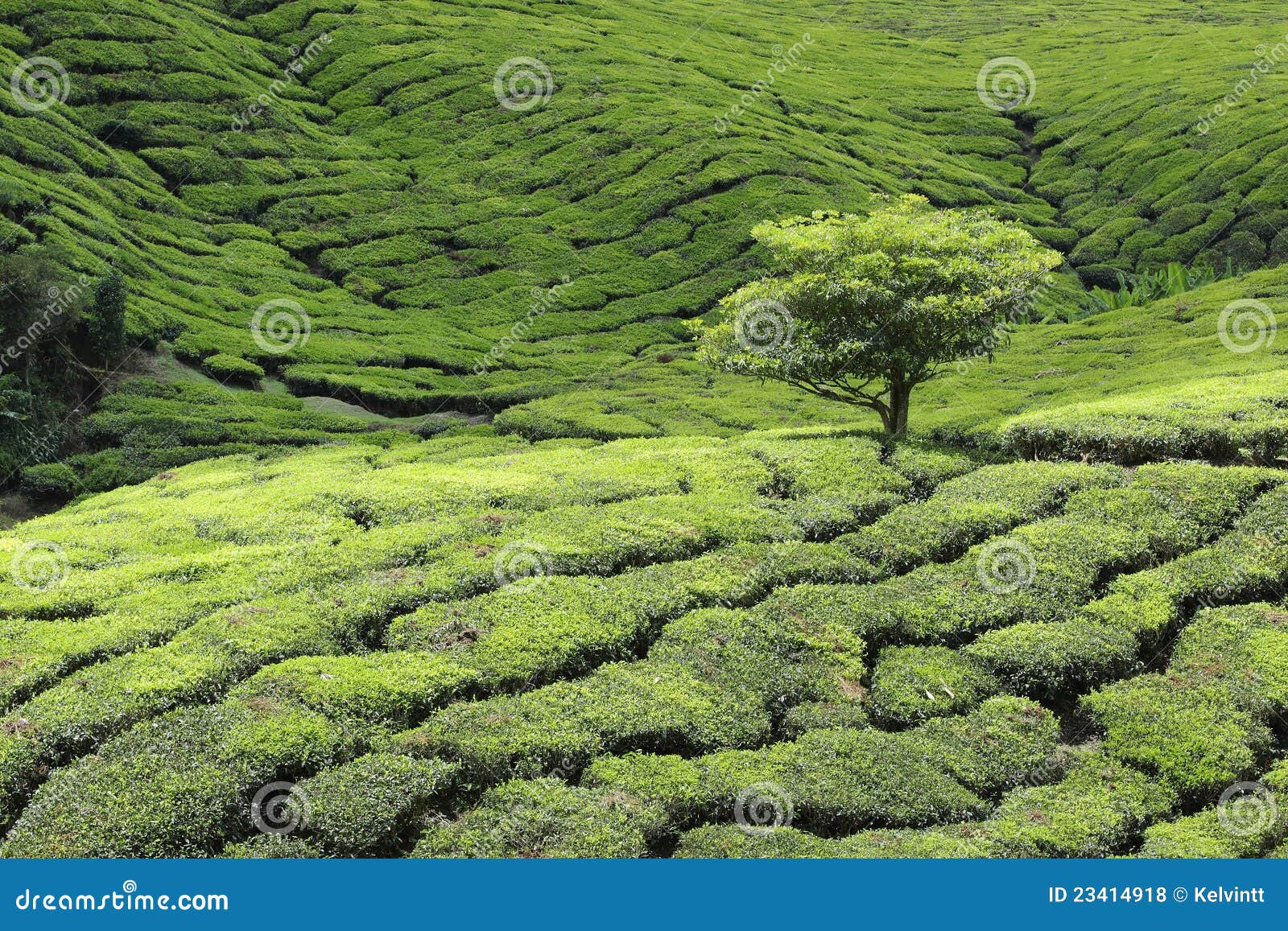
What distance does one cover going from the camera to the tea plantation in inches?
487

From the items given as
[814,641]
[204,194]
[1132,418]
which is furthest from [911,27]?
[814,641]

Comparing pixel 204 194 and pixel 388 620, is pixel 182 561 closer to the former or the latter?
pixel 388 620

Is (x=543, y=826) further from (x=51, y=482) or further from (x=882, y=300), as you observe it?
(x=51, y=482)

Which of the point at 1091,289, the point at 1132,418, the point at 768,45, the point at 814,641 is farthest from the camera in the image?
the point at 768,45

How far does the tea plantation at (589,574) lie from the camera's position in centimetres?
1236

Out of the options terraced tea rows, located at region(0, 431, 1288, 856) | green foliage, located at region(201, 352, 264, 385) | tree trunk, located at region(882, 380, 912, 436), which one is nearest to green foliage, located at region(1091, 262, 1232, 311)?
tree trunk, located at region(882, 380, 912, 436)

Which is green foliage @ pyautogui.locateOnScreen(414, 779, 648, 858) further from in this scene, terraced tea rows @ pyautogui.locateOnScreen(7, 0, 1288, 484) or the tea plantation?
terraced tea rows @ pyautogui.locateOnScreen(7, 0, 1288, 484)

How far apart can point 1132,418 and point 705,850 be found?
14019 millimetres

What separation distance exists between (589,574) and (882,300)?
28.8ft

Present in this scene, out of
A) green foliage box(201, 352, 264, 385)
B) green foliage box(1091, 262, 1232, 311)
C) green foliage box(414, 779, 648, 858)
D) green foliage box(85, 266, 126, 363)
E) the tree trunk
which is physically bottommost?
green foliage box(414, 779, 648, 858)

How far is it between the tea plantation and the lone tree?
1684 millimetres

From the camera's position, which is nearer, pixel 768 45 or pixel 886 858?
pixel 886 858

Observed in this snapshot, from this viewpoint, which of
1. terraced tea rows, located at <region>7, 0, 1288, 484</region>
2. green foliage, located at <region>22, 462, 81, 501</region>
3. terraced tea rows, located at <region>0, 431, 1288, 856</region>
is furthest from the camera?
terraced tea rows, located at <region>7, 0, 1288, 484</region>

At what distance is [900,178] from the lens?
214 feet
